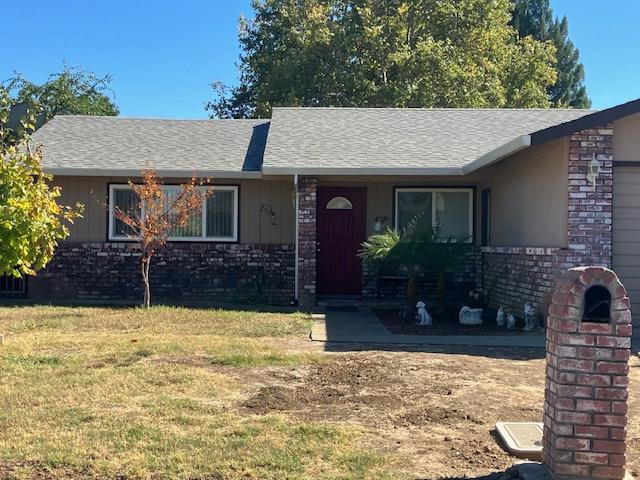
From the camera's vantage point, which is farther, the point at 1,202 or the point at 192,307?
the point at 192,307

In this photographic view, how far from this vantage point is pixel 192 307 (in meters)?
13.0

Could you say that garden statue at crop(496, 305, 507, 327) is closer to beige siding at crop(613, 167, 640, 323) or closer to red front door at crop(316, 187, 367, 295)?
beige siding at crop(613, 167, 640, 323)

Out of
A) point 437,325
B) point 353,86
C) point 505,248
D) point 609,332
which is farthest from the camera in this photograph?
point 353,86

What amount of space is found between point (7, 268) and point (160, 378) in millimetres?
2328

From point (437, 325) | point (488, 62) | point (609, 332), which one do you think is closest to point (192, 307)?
point (437, 325)

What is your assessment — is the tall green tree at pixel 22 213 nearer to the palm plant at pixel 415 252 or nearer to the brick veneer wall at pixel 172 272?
the palm plant at pixel 415 252

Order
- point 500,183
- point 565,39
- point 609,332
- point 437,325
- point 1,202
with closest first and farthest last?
point 609,332
point 1,202
point 437,325
point 500,183
point 565,39

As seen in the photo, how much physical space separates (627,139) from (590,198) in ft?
3.43

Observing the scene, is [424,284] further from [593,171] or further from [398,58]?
[398,58]

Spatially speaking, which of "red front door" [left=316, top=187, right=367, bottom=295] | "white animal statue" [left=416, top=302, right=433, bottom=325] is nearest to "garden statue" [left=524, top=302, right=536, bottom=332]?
"white animal statue" [left=416, top=302, right=433, bottom=325]

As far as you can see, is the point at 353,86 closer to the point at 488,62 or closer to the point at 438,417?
the point at 488,62

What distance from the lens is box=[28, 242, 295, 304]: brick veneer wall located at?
46.9 feet

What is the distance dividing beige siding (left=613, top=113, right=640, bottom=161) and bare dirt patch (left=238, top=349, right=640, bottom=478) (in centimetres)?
373

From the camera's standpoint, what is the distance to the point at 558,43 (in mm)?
44656
